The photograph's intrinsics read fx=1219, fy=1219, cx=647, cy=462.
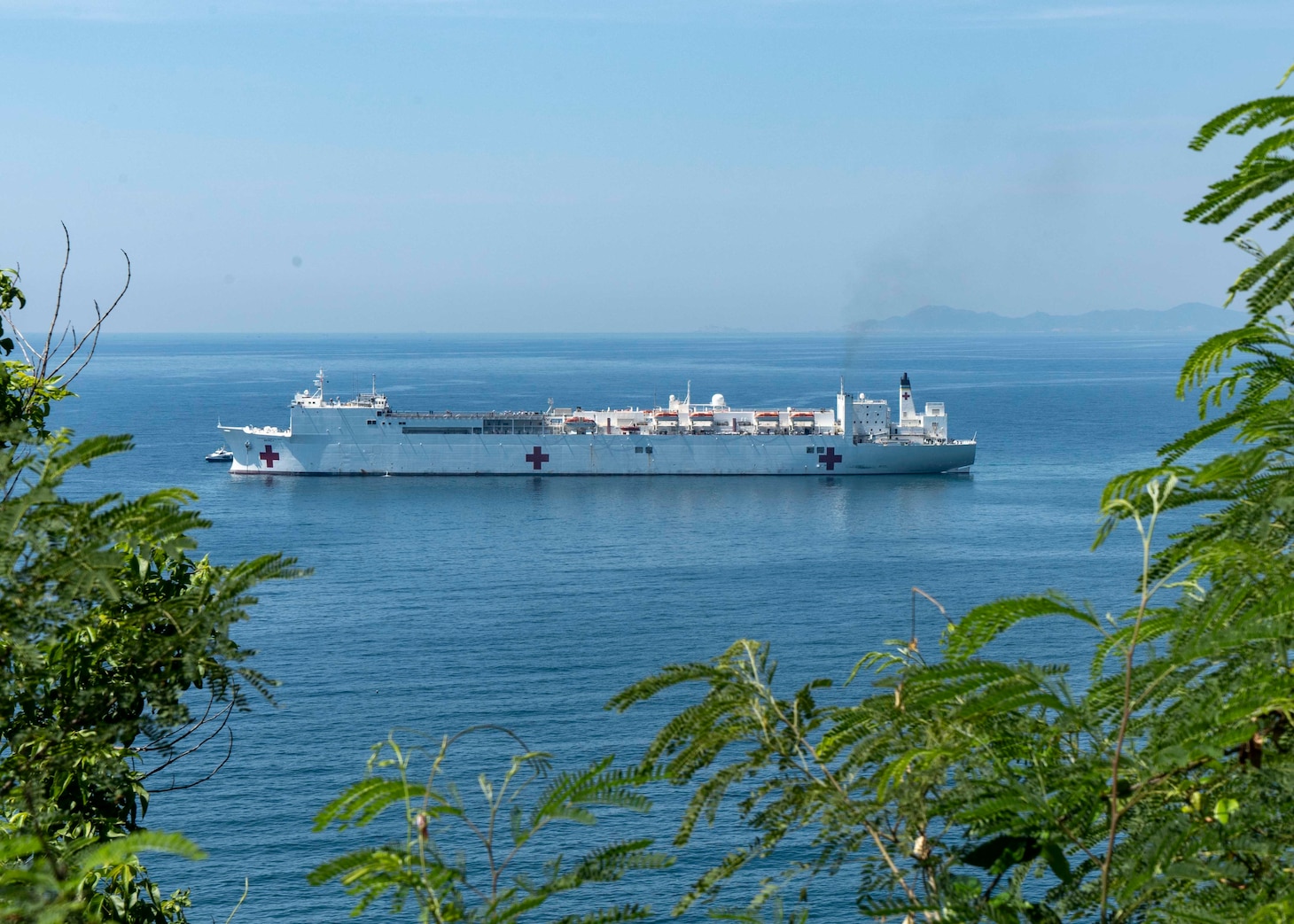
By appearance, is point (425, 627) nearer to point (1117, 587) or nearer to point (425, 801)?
point (1117, 587)

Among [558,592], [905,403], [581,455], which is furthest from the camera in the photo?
[905,403]

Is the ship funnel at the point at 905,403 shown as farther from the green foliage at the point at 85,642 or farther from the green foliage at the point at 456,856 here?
the green foliage at the point at 456,856

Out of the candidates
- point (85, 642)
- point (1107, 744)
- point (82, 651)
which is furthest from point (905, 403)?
point (82, 651)

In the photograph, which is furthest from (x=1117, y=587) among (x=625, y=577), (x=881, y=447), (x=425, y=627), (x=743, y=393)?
(x=743, y=393)

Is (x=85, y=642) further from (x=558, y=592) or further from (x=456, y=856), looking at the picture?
(x=558, y=592)

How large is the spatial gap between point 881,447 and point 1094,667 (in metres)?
63.3

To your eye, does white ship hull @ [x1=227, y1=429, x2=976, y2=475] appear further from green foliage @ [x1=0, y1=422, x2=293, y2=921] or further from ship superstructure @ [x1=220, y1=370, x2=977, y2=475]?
green foliage @ [x1=0, y1=422, x2=293, y2=921]

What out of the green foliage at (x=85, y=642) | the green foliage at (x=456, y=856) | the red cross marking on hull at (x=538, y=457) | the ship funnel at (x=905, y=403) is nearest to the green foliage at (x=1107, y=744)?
the green foliage at (x=456, y=856)

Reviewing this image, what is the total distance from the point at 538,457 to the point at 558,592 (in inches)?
1073

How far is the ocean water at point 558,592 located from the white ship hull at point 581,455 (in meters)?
1.12

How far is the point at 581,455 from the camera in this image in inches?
2618

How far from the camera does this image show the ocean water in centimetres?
2275

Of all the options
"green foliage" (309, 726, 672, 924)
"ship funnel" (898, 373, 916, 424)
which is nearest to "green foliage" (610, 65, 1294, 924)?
"green foliage" (309, 726, 672, 924)

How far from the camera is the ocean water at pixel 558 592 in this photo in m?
22.8
